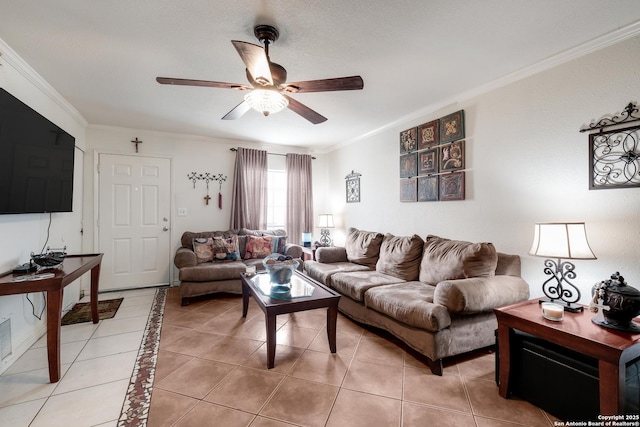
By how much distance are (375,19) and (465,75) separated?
1222mm

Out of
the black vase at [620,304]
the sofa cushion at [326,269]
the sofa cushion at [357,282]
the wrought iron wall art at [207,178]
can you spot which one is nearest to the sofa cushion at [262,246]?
the sofa cushion at [326,269]

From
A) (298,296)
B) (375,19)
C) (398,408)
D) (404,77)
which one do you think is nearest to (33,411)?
(298,296)

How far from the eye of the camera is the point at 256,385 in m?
1.88

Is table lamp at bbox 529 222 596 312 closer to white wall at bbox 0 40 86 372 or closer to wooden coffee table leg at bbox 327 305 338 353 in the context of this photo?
wooden coffee table leg at bbox 327 305 338 353

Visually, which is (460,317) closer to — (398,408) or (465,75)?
(398,408)

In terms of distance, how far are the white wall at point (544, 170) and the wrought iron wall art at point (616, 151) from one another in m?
0.05

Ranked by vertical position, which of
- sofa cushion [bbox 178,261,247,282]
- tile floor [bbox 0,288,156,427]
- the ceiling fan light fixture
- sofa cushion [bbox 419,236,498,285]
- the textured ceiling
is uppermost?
the textured ceiling

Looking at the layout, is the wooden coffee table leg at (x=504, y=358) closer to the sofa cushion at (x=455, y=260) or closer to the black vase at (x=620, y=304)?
the black vase at (x=620, y=304)

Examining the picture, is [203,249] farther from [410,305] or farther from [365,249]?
[410,305]

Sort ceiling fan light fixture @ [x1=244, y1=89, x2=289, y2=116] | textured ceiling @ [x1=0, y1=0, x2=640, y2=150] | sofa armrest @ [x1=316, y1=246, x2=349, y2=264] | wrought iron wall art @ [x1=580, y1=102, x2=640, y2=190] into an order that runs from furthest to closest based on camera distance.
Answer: sofa armrest @ [x1=316, y1=246, x2=349, y2=264] → ceiling fan light fixture @ [x1=244, y1=89, x2=289, y2=116] → wrought iron wall art @ [x1=580, y1=102, x2=640, y2=190] → textured ceiling @ [x1=0, y1=0, x2=640, y2=150]

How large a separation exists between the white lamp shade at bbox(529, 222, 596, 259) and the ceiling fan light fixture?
6.88 ft

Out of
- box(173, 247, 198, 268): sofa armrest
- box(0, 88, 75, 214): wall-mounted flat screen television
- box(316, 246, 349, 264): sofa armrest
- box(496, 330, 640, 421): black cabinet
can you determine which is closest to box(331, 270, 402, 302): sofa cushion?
box(316, 246, 349, 264): sofa armrest

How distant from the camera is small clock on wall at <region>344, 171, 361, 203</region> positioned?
4.66 meters

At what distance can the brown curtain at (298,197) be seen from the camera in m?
5.16
